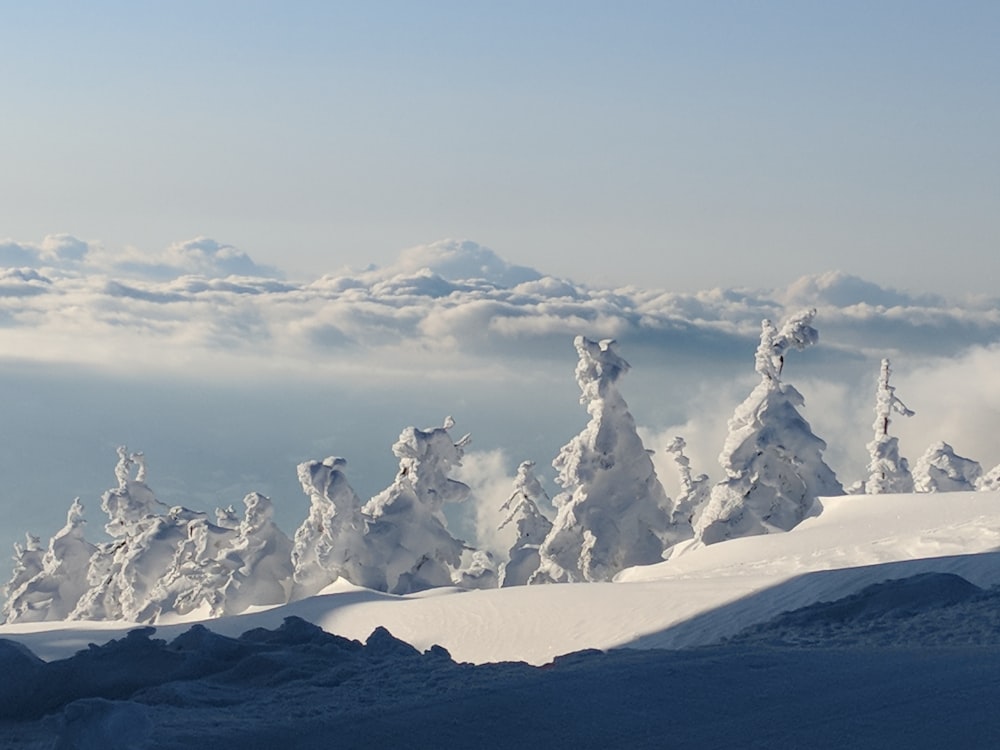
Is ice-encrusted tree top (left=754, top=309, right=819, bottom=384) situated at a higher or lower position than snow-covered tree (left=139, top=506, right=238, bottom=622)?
higher

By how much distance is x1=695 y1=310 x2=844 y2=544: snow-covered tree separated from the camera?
27609 mm

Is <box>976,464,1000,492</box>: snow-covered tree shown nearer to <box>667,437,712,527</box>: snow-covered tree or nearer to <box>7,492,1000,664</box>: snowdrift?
<box>667,437,712,527</box>: snow-covered tree

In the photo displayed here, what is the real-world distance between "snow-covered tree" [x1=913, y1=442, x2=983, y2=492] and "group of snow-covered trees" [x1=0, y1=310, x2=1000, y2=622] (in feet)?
15.5

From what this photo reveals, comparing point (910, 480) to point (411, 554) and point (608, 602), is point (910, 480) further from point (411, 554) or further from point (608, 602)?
point (608, 602)

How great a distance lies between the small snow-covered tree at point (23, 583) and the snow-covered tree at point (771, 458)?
23.1 meters

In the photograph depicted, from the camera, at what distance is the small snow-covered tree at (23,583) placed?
37.4 m

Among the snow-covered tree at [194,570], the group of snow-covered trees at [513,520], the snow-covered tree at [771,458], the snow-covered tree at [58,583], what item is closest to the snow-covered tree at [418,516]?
the group of snow-covered trees at [513,520]

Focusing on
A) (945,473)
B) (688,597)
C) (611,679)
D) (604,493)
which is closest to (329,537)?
(604,493)

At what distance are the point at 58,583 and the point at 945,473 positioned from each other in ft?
98.1

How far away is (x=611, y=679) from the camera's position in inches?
349

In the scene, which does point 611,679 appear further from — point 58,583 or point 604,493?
point 58,583

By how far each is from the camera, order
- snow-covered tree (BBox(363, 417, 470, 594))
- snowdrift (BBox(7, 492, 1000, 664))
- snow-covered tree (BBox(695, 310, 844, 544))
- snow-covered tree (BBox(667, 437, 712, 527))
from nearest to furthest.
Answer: snowdrift (BBox(7, 492, 1000, 664)), snow-covered tree (BBox(695, 310, 844, 544)), snow-covered tree (BBox(363, 417, 470, 594)), snow-covered tree (BBox(667, 437, 712, 527))

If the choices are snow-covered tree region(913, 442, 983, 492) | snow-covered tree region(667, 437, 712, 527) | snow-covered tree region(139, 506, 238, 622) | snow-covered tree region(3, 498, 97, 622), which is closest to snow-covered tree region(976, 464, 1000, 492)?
snow-covered tree region(913, 442, 983, 492)

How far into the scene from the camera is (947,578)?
13.2 m
